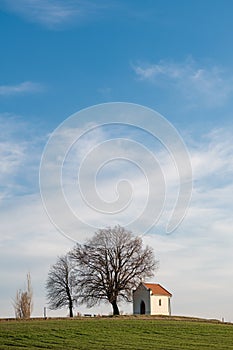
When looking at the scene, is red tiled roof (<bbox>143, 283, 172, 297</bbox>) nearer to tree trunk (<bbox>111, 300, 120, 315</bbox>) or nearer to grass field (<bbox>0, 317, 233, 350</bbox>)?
tree trunk (<bbox>111, 300, 120, 315</bbox>)

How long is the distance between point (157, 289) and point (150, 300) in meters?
3.30

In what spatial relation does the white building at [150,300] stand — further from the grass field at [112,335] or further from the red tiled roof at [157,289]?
Answer: the grass field at [112,335]

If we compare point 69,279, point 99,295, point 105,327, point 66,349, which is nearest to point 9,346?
point 66,349

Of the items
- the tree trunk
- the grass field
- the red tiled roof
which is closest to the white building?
the red tiled roof

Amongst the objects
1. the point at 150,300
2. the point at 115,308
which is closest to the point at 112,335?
the point at 115,308

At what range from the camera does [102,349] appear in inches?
1304

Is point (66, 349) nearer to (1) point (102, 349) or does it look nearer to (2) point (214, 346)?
→ (1) point (102, 349)

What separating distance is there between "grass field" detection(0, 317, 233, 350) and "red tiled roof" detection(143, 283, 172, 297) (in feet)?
62.3

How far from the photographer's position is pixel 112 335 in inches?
1618

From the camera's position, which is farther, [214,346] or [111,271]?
[111,271]

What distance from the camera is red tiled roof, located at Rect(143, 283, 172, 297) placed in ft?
235

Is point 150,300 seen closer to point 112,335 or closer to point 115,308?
point 115,308

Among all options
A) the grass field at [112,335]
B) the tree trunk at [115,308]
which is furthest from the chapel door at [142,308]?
the grass field at [112,335]

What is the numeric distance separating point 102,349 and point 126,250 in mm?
34444
